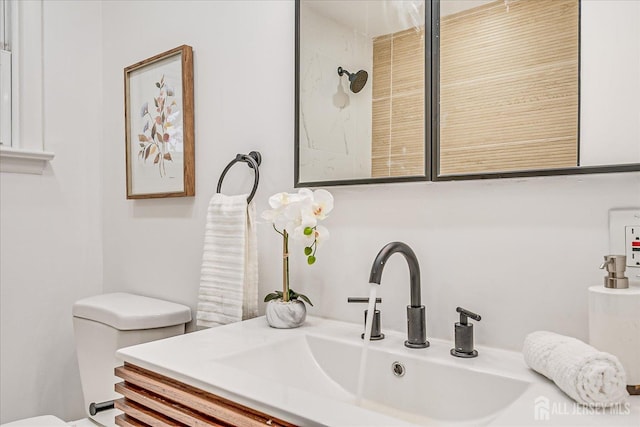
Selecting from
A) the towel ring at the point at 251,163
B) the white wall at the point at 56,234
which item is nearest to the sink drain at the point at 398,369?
the towel ring at the point at 251,163

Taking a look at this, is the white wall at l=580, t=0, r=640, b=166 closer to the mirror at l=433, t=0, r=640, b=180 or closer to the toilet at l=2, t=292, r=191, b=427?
the mirror at l=433, t=0, r=640, b=180

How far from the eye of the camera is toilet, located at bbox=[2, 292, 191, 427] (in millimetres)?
1410

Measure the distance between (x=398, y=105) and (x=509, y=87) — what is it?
241 millimetres

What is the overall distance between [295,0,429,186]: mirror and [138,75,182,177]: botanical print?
563mm

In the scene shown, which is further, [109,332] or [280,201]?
[109,332]

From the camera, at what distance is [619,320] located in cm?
71

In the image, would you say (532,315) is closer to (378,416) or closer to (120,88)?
(378,416)

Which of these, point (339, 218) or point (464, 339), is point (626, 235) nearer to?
point (464, 339)

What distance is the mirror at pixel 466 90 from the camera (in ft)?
2.72

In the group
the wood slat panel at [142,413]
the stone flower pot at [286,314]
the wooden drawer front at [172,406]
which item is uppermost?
the stone flower pot at [286,314]

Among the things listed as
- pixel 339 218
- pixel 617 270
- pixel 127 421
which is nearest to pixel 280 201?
pixel 339 218

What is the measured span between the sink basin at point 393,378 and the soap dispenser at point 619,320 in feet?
0.45

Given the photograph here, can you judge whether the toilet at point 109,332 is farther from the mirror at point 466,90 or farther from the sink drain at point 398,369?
the sink drain at point 398,369

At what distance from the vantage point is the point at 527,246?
2.98 ft
